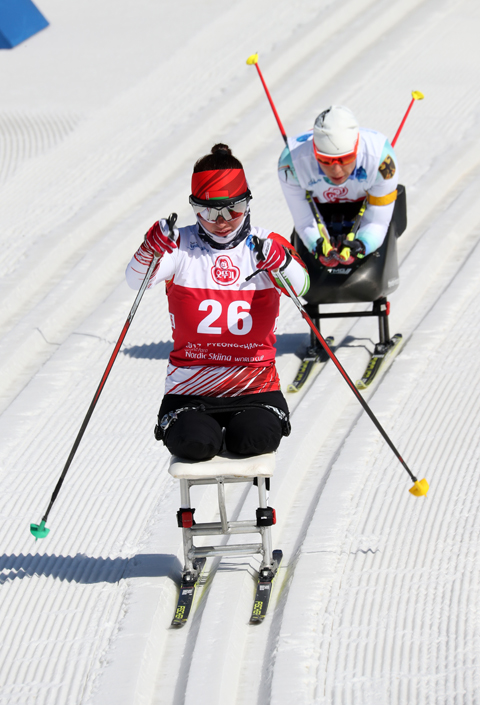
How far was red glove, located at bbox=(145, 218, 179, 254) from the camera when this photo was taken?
3.44 metres

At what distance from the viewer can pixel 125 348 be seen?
6.08 metres

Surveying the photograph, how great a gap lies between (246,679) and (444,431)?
6.21ft

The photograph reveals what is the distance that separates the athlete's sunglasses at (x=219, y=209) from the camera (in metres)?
3.45

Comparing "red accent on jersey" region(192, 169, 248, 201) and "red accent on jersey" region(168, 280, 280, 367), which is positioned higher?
"red accent on jersey" region(192, 169, 248, 201)

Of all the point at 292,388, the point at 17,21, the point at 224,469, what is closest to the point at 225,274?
the point at 224,469

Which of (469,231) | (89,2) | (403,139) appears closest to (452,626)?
(469,231)

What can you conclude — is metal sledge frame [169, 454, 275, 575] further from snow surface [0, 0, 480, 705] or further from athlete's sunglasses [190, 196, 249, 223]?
athlete's sunglasses [190, 196, 249, 223]

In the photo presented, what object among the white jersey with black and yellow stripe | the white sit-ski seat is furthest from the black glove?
the white sit-ski seat

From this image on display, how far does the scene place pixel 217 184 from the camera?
344 cm

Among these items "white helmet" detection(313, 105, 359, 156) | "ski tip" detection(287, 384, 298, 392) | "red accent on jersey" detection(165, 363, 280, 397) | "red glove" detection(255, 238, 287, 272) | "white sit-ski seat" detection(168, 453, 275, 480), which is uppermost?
"white helmet" detection(313, 105, 359, 156)

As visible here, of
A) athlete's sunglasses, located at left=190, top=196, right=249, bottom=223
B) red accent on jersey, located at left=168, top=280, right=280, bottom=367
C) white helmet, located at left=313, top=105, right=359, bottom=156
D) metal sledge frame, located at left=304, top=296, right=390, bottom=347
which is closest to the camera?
athlete's sunglasses, located at left=190, top=196, right=249, bottom=223

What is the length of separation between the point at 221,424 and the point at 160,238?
0.74 m

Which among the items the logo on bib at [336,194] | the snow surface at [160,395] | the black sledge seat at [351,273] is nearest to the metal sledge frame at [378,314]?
the black sledge seat at [351,273]

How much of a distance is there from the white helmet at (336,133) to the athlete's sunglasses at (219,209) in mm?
1699
